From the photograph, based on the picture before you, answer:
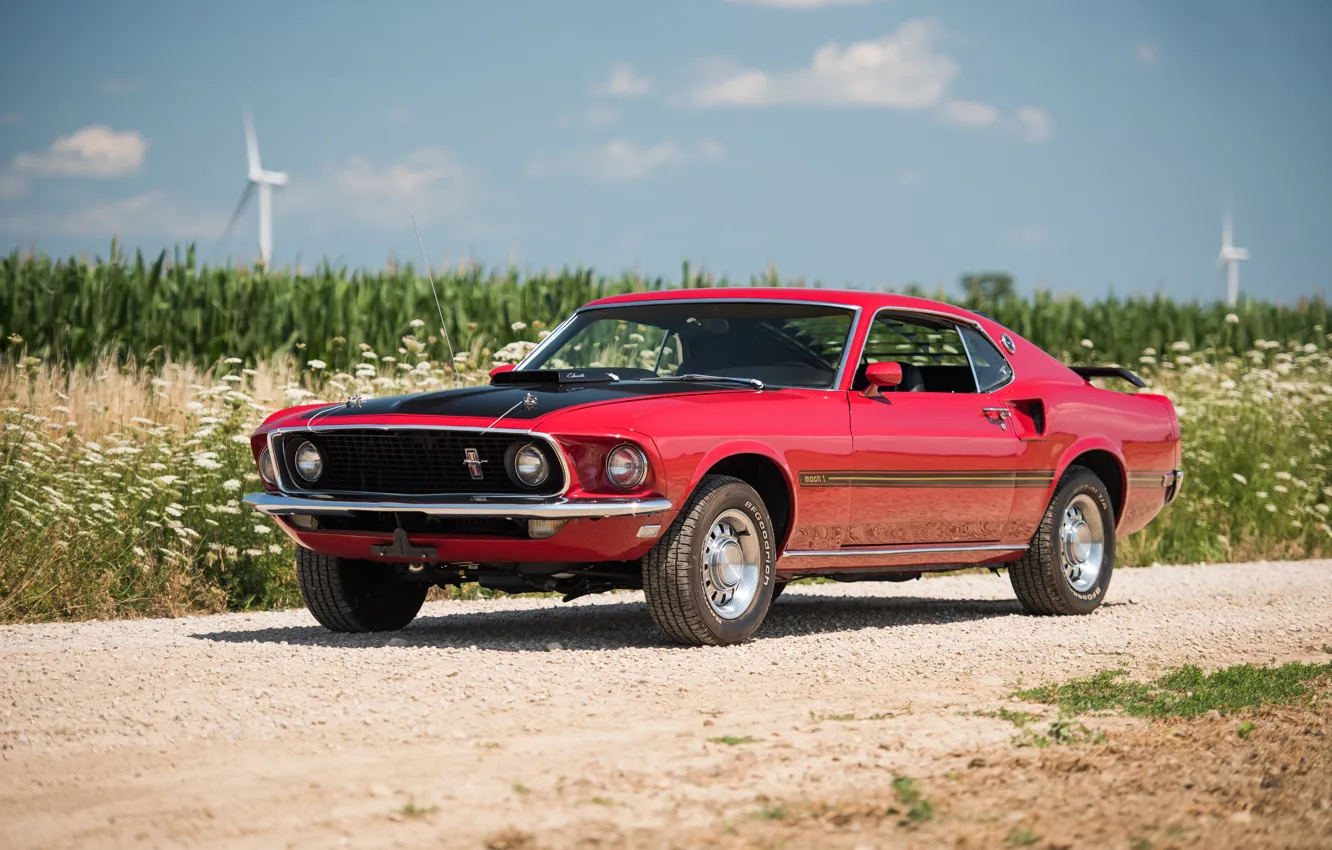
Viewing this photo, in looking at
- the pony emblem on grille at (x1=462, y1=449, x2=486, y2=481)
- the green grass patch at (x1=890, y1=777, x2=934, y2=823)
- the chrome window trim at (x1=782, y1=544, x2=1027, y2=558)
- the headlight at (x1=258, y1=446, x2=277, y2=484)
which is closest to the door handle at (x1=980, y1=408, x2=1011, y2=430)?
the chrome window trim at (x1=782, y1=544, x2=1027, y2=558)

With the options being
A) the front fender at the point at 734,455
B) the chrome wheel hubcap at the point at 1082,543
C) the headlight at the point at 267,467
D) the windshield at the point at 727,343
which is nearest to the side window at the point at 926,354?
the windshield at the point at 727,343

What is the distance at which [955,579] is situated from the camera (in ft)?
43.9

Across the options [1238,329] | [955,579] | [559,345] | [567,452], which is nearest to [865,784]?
[567,452]

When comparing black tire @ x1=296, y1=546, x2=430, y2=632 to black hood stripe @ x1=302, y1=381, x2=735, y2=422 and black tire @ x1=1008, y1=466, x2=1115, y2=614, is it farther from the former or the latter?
black tire @ x1=1008, y1=466, x2=1115, y2=614

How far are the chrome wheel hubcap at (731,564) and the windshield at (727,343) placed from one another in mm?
908

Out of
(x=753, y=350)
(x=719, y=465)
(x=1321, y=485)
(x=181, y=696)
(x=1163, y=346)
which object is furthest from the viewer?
(x=1163, y=346)

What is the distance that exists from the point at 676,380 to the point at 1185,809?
4.17m

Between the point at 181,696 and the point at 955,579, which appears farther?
the point at 955,579

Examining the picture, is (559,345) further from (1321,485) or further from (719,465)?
(1321,485)

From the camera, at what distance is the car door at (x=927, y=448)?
8414mm

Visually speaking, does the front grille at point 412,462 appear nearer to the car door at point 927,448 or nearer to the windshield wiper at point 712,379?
the windshield wiper at point 712,379

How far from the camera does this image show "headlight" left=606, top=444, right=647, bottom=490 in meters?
7.25

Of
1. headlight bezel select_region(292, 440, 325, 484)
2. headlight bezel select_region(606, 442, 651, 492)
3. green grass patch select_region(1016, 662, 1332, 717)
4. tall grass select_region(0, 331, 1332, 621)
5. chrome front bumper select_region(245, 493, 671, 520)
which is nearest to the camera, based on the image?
green grass patch select_region(1016, 662, 1332, 717)

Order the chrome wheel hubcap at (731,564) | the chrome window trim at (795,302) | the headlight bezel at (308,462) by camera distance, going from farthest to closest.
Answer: the chrome window trim at (795,302), the headlight bezel at (308,462), the chrome wheel hubcap at (731,564)
